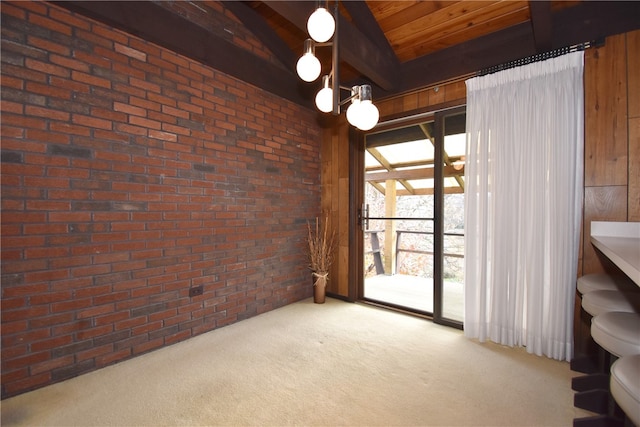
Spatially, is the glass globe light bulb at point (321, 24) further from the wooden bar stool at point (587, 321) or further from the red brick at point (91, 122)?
the wooden bar stool at point (587, 321)

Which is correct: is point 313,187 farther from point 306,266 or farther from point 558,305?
point 558,305

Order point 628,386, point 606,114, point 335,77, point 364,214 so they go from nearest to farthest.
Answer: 1. point 628,386
2. point 335,77
3. point 606,114
4. point 364,214

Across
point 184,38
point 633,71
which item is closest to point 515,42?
point 633,71

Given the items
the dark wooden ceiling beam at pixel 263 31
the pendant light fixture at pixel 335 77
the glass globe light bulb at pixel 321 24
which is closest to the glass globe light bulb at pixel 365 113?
the pendant light fixture at pixel 335 77

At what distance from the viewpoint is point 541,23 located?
2.00 metres

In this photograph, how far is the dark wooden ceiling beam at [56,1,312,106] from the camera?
1.98 meters

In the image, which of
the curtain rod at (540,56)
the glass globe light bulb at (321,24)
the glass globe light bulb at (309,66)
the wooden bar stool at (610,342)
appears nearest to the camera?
the wooden bar stool at (610,342)

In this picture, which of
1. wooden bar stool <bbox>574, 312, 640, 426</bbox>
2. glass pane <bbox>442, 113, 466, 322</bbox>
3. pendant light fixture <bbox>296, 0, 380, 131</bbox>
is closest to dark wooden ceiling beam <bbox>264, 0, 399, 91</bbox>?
pendant light fixture <bbox>296, 0, 380, 131</bbox>

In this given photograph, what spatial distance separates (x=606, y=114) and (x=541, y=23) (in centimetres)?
84

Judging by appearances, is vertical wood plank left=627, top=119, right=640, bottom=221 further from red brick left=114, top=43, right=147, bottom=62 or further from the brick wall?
red brick left=114, top=43, right=147, bottom=62

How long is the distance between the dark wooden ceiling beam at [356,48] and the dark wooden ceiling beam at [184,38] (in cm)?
88

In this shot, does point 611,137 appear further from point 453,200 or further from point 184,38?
point 184,38

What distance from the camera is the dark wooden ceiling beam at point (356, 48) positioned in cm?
200

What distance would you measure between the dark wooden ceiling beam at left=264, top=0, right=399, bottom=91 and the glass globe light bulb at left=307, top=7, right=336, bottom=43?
0.73 m
